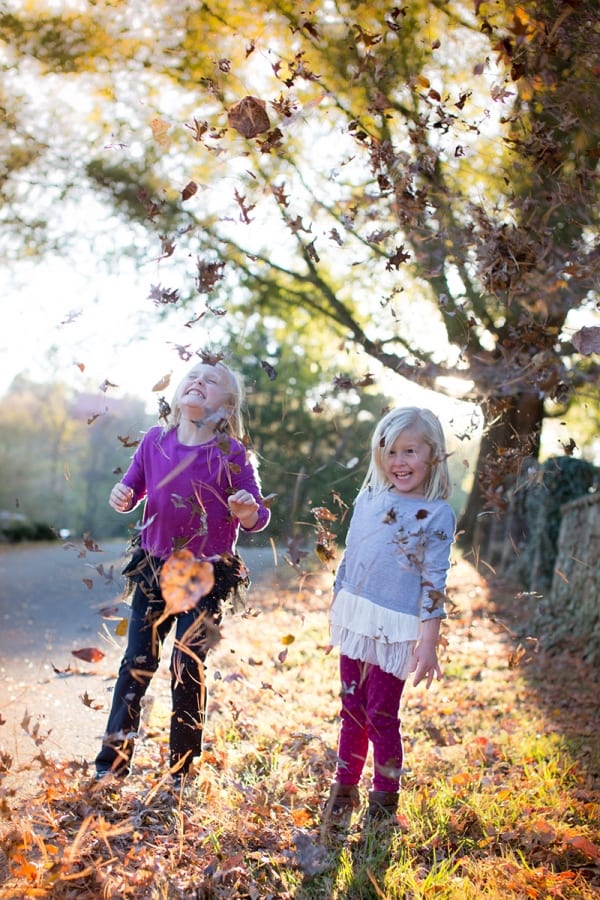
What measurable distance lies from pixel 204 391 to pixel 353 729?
4.79 ft

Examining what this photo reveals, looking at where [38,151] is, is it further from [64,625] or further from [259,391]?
[259,391]

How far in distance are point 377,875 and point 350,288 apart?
8.96 m

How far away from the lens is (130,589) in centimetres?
333

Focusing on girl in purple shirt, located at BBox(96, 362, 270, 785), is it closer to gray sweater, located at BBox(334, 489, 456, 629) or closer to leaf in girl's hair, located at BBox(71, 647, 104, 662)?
leaf in girl's hair, located at BBox(71, 647, 104, 662)

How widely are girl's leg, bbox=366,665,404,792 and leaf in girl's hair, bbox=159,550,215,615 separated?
78cm

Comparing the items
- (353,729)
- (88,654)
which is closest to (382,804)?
(353,729)

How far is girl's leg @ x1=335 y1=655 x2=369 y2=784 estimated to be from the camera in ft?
10.3

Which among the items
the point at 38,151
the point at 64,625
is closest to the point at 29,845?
the point at 64,625

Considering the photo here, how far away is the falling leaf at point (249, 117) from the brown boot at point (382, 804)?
246 centimetres

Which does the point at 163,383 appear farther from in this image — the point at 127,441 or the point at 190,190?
the point at 190,190

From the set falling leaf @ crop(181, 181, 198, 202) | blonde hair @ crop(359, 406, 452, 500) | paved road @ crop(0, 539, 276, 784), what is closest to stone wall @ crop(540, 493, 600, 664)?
paved road @ crop(0, 539, 276, 784)

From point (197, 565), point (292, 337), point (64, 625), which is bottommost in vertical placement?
point (64, 625)

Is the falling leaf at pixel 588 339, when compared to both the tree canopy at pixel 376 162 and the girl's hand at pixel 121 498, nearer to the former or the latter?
the tree canopy at pixel 376 162

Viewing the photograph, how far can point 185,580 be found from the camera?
279 centimetres
